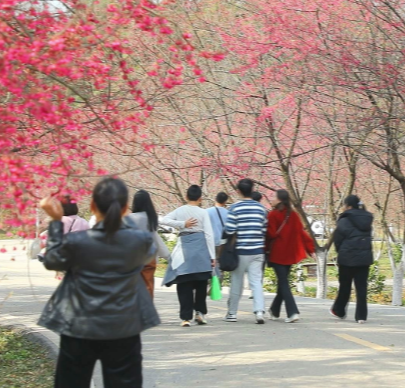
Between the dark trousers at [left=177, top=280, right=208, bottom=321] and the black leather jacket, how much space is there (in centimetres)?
602

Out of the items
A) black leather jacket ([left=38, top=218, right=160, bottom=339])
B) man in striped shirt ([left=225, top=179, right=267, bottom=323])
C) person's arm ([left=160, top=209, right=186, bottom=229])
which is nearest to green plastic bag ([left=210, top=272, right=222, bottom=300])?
man in striped shirt ([left=225, top=179, right=267, bottom=323])

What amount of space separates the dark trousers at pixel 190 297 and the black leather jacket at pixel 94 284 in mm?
6024

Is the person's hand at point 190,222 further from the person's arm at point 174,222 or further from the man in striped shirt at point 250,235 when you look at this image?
the man in striped shirt at point 250,235

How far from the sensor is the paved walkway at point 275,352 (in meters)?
7.46

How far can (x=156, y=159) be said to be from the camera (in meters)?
19.2

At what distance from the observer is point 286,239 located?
434 inches

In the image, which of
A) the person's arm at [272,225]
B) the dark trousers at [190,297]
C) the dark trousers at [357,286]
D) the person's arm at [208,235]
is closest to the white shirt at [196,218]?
the person's arm at [208,235]

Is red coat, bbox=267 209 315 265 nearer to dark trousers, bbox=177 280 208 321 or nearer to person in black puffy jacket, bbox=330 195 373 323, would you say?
person in black puffy jacket, bbox=330 195 373 323

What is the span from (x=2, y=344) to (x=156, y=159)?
9945 millimetres

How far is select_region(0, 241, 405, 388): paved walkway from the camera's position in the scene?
746 centimetres

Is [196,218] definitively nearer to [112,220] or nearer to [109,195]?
[109,195]

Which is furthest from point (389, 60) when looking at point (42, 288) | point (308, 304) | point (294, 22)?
point (42, 288)

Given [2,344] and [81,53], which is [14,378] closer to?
[2,344]

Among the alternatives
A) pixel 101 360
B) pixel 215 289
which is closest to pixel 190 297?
→ pixel 215 289
